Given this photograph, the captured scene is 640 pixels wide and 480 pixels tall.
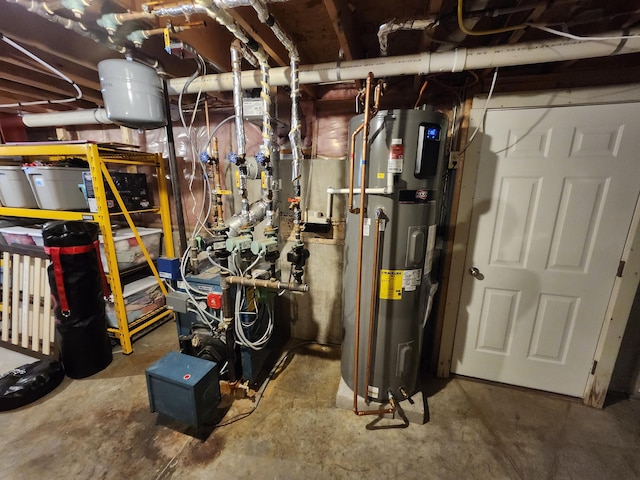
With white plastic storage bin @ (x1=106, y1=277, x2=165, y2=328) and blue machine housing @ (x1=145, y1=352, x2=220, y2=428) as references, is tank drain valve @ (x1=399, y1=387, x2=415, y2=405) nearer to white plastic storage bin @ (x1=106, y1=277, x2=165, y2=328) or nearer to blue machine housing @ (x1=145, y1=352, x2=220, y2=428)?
blue machine housing @ (x1=145, y1=352, x2=220, y2=428)

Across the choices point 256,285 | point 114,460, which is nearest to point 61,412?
point 114,460

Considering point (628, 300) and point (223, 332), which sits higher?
point (628, 300)

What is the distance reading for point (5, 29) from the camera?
1380 millimetres

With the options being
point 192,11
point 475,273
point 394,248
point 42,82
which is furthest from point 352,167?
point 42,82

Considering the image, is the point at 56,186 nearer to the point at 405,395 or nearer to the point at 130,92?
the point at 130,92

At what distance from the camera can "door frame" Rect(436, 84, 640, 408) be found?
1.51 m

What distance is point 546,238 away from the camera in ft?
5.60

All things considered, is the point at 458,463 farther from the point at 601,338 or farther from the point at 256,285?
the point at 256,285

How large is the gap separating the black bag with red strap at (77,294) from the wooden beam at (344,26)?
7.23 feet

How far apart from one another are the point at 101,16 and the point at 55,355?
2.53m

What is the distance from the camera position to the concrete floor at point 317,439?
1390mm

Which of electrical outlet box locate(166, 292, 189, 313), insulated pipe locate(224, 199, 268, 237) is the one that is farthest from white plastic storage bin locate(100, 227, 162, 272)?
insulated pipe locate(224, 199, 268, 237)

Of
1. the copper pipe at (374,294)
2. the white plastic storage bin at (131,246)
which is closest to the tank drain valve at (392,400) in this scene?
the copper pipe at (374,294)

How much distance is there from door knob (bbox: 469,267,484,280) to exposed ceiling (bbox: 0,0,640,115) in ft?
3.99
